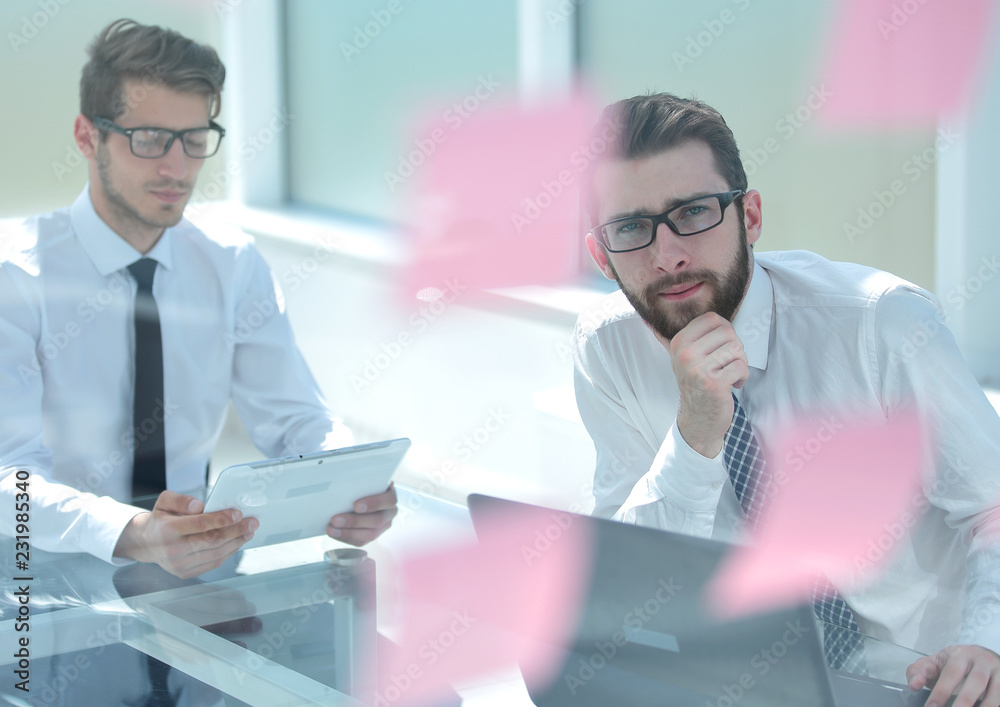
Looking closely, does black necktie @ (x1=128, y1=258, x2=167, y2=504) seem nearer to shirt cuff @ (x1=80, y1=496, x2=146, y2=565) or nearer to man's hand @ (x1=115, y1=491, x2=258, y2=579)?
shirt cuff @ (x1=80, y1=496, x2=146, y2=565)

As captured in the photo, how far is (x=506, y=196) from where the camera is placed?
340 cm

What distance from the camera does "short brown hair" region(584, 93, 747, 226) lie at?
5.32ft

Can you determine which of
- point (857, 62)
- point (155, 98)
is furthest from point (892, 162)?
point (155, 98)

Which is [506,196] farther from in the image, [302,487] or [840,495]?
[302,487]

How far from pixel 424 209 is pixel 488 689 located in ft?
9.06

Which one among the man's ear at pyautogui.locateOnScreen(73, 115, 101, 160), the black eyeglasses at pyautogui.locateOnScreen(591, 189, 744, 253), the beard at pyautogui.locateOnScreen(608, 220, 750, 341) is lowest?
the beard at pyautogui.locateOnScreen(608, 220, 750, 341)

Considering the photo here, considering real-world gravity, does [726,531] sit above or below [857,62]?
below

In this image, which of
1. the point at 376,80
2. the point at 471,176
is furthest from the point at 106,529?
the point at 376,80

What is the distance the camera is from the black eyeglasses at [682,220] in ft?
5.27

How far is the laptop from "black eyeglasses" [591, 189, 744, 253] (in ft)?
2.02

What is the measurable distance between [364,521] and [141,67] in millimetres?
1196

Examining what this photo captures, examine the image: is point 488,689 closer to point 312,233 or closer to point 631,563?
point 631,563

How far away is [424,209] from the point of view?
3.83m

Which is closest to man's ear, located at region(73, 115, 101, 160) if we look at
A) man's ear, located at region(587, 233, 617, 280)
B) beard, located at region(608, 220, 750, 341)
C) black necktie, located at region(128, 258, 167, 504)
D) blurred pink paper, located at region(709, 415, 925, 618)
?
black necktie, located at region(128, 258, 167, 504)
